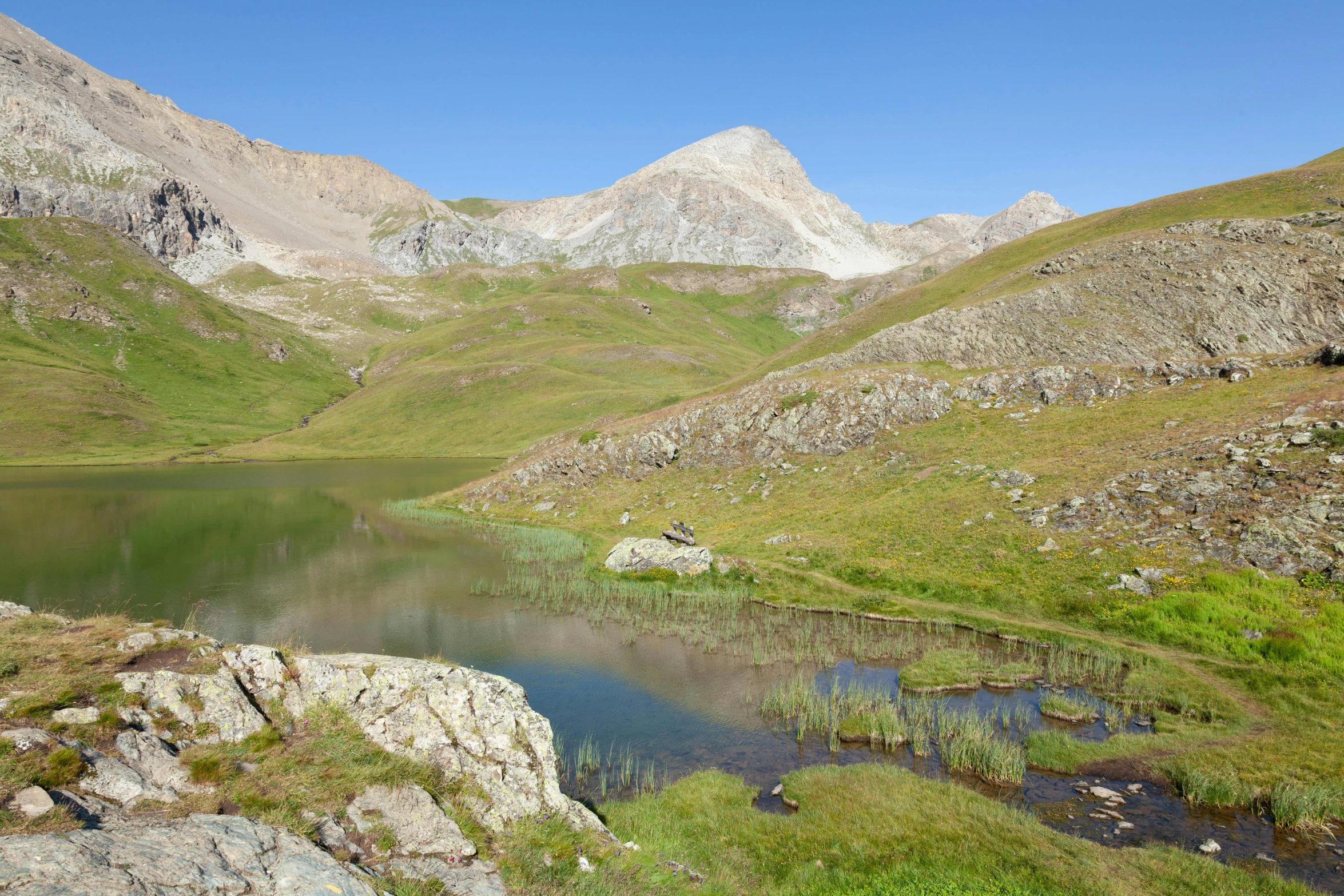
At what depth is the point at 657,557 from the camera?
47219mm

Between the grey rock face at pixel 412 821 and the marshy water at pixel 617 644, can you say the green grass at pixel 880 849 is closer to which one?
the marshy water at pixel 617 644

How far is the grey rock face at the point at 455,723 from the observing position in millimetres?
14500

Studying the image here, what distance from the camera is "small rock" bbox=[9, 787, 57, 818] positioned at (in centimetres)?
873

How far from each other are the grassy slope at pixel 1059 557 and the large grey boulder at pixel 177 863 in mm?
22210

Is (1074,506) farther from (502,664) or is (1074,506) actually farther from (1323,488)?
(502,664)

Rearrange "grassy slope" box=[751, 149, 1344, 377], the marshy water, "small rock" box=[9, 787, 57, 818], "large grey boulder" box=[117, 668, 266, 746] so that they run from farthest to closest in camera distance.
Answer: "grassy slope" box=[751, 149, 1344, 377], the marshy water, "large grey boulder" box=[117, 668, 266, 746], "small rock" box=[9, 787, 57, 818]

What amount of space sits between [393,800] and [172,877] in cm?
492

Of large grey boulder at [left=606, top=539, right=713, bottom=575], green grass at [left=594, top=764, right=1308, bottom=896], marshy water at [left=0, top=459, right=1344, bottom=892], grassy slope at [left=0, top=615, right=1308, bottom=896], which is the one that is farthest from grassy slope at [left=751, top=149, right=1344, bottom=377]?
grassy slope at [left=0, top=615, right=1308, bottom=896]

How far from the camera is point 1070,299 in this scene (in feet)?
217

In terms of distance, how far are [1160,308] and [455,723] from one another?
244 feet

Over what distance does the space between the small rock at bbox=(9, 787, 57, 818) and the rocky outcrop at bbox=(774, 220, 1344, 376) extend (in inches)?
2823

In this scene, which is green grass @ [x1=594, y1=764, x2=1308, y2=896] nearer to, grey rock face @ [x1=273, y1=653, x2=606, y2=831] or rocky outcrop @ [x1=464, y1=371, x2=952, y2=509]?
grey rock face @ [x1=273, y1=653, x2=606, y2=831]

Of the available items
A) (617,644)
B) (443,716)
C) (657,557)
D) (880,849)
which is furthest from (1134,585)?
(443,716)

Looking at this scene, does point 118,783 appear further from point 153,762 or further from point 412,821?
point 412,821
